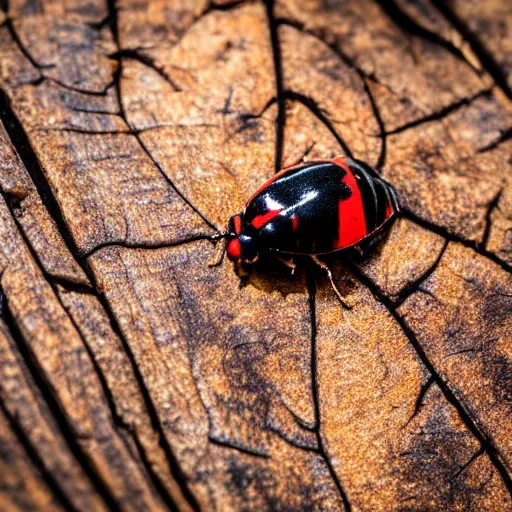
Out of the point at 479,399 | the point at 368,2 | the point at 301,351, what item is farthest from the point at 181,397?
the point at 368,2

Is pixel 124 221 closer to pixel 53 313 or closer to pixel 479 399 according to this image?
pixel 53 313

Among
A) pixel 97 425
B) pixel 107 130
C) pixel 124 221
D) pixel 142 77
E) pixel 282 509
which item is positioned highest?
pixel 142 77

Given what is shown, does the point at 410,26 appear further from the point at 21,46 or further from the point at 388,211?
the point at 21,46

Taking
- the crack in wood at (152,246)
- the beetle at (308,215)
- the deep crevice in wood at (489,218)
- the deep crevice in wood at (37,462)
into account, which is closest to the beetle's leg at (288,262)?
the beetle at (308,215)

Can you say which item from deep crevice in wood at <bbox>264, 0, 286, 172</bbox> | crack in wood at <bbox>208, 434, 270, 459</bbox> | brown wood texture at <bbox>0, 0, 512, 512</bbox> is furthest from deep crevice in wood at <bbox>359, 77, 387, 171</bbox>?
crack in wood at <bbox>208, 434, 270, 459</bbox>

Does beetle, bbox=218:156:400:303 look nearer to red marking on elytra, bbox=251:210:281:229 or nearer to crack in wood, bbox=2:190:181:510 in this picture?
red marking on elytra, bbox=251:210:281:229

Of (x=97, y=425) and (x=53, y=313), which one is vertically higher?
(x=53, y=313)
